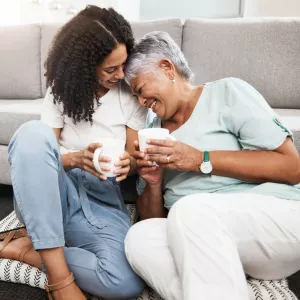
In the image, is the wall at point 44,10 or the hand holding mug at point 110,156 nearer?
the hand holding mug at point 110,156

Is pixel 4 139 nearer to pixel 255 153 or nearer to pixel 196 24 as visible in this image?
pixel 196 24

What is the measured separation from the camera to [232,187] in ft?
3.19

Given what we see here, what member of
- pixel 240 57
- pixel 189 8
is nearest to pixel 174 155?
pixel 240 57

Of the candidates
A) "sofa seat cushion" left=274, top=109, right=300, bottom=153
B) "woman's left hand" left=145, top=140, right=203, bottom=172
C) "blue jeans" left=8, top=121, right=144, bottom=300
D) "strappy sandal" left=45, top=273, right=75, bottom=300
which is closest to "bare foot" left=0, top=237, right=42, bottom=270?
"blue jeans" left=8, top=121, right=144, bottom=300

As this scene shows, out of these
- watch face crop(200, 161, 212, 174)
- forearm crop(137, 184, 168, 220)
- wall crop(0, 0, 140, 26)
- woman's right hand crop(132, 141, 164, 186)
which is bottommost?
forearm crop(137, 184, 168, 220)

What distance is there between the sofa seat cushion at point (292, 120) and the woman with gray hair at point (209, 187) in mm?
451

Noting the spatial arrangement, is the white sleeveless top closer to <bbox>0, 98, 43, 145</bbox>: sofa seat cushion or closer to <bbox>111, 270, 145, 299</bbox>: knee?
<bbox>111, 270, 145, 299</bbox>: knee

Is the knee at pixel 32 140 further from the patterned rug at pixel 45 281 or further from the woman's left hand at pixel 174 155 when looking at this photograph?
the patterned rug at pixel 45 281

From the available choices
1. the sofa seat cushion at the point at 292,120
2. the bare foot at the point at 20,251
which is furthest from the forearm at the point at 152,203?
the sofa seat cushion at the point at 292,120

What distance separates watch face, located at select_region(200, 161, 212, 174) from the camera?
933 millimetres

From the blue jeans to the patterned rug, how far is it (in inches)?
4.9

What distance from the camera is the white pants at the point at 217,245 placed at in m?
0.70

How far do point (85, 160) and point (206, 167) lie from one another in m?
0.34

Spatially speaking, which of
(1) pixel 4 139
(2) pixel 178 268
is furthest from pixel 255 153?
(1) pixel 4 139
